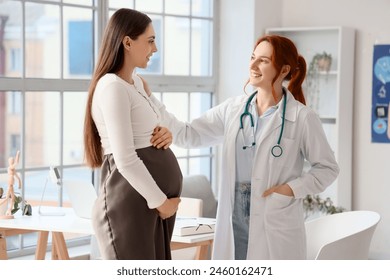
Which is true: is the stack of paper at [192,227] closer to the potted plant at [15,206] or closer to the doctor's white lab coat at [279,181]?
the doctor's white lab coat at [279,181]

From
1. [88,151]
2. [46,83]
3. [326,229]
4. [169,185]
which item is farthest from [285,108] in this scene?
[46,83]

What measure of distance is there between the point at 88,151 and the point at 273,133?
73cm

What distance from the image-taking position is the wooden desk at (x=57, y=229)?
12.5 feet

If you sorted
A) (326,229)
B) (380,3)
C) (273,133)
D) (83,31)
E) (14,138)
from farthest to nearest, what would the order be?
(380,3) < (83,31) < (14,138) < (326,229) < (273,133)

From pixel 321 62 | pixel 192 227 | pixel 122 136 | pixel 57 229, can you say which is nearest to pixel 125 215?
pixel 122 136

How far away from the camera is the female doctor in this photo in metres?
3.09

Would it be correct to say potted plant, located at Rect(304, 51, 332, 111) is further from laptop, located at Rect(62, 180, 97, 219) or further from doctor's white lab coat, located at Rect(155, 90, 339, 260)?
doctor's white lab coat, located at Rect(155, 90, 339, 260)

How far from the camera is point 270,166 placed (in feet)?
10.2

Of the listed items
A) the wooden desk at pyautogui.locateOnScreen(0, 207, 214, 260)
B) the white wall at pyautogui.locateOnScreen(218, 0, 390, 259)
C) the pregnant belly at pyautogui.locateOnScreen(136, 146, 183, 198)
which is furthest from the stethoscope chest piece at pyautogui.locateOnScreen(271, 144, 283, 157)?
the white wall at pyautogui.locateOnScreen(218, 0, 390, 259)

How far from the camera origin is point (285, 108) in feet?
10.3

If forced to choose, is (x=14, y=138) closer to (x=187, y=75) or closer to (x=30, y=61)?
(x=30, y=61)

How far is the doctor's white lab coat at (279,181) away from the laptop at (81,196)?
1.15 m

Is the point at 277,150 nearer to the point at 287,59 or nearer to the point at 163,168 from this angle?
the point at 287,59

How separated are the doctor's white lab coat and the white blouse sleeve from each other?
20.3 inches
